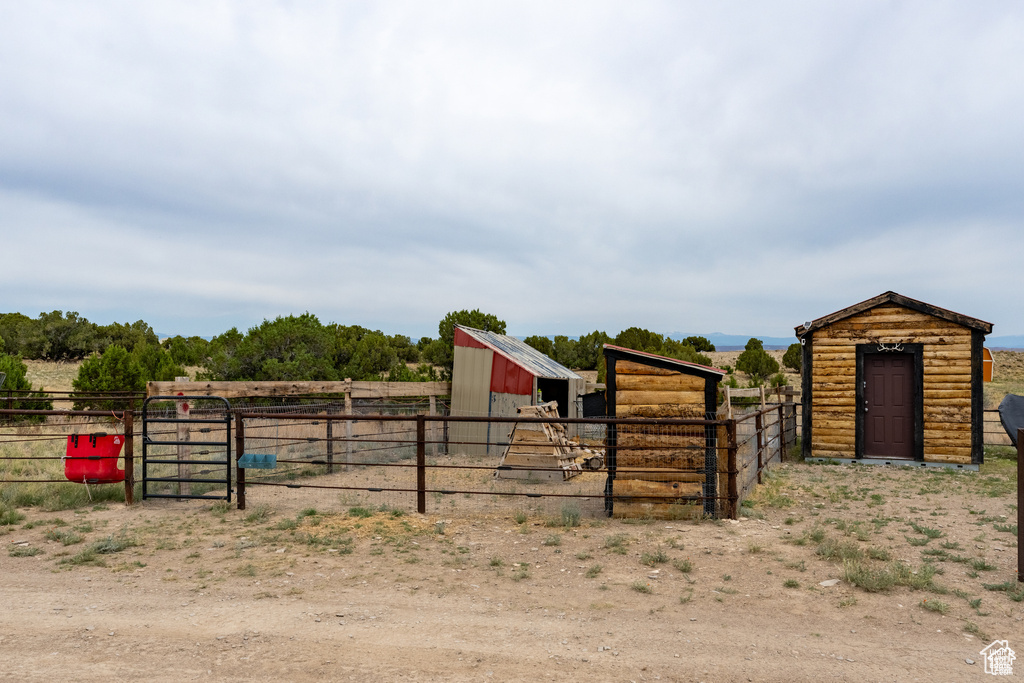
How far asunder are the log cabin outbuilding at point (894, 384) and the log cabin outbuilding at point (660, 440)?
6640 millimetres

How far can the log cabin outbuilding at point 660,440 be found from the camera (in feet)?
26.4

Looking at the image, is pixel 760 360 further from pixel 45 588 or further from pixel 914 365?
pixel 45 588

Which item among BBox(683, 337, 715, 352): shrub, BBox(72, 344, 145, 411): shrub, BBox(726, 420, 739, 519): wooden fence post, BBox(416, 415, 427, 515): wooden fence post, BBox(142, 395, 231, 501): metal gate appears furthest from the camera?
BBox(683, 337, 715, 352): shrub

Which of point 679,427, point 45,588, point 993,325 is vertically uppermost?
point 993,325

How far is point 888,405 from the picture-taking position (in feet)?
43.5

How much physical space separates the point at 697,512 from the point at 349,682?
5.34m

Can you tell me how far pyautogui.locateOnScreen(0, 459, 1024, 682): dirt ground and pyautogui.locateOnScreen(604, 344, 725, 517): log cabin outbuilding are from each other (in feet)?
1.42

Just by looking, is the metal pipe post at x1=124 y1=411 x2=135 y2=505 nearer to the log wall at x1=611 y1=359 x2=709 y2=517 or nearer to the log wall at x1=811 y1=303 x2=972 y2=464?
the log wall at x1=611 y1=359 x2=709 y2=517

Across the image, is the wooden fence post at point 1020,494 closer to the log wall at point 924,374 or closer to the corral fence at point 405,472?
the corral fence at point 405,472

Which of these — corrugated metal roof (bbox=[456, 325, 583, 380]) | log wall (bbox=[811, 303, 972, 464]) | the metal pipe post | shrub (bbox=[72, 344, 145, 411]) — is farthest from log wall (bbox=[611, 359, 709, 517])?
shrub (bbox=[72, 344, 145, 411])

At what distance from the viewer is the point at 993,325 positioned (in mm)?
12398

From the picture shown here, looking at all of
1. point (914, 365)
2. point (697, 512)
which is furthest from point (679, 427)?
point (914, 365)

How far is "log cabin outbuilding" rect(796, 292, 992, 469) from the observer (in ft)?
41.6

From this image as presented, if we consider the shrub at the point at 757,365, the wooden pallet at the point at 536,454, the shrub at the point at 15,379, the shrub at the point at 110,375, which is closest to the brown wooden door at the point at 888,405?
the wooden pallet at the point at 536,454
